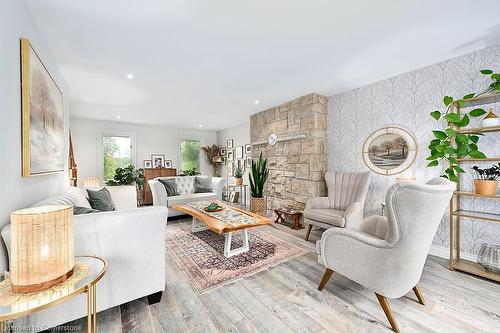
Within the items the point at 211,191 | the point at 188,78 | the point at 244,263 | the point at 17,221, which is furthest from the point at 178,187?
the point at 17,221

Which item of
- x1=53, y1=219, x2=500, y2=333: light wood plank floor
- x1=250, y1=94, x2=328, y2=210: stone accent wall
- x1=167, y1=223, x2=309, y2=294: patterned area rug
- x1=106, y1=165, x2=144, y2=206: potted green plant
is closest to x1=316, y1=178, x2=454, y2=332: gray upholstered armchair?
x1=53, y1=219, x2=500, y2=333: light wood plank floor

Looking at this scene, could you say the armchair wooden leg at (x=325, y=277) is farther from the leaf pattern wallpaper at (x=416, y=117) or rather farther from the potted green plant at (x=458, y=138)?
the leaf pattern wallpaper at (x=416, y=117)

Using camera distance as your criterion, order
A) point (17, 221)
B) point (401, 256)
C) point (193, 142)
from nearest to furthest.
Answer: point (17, 221)
point (401, 256)
point (193, 142)

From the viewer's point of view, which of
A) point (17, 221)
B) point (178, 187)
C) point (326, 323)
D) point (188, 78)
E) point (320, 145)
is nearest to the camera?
point (17, 221)

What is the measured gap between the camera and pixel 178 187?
15.4ft

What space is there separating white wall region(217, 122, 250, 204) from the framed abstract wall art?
3.44 metres

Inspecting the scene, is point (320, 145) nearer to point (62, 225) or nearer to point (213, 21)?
point (213, 21)

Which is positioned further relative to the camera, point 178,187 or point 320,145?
point 178,187

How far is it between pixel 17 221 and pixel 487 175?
12.6ft

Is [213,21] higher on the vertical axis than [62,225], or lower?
higher

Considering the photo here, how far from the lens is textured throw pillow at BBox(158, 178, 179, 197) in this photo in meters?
4.42

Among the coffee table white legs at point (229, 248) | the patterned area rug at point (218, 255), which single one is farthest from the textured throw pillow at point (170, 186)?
the coffee table white legs at point (229, 248)

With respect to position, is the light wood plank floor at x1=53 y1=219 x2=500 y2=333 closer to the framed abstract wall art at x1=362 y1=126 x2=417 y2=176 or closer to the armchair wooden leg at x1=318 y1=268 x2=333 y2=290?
the armchair wooden leg at x1=318 y1=268 x2=333 y2=290

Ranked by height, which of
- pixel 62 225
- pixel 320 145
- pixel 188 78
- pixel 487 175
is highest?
pixel 188 78
